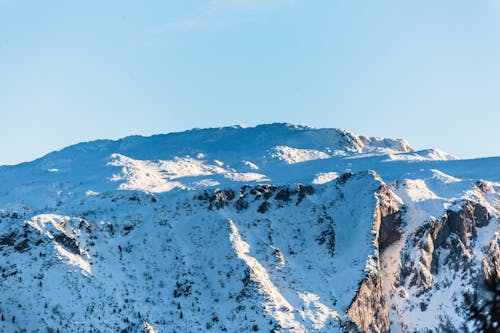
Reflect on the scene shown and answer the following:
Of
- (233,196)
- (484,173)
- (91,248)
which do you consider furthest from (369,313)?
(484,173)

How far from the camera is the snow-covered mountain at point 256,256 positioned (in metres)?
108

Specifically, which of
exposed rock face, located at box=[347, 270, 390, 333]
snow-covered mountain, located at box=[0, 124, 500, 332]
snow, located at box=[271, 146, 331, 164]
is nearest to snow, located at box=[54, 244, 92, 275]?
snow-covered mountain, located at box=[0, 124, 500, 332]

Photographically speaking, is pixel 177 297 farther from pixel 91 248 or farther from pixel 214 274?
pixel 91 248

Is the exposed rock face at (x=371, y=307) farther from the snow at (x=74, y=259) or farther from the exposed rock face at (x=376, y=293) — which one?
the snow at (x=74, y=259)

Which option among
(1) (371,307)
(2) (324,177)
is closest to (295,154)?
(2) (324,177)

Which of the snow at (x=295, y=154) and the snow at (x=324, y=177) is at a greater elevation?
the snow at (x=295, y=154)

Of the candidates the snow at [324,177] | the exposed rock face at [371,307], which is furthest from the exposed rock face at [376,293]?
the snow at [324,177]

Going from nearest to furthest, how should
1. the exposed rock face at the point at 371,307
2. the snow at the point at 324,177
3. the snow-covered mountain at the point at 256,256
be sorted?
the snow-covered mountain at the point at 256,256, the exposed rock face at the point at 371,307, the snow at the point at 324,177

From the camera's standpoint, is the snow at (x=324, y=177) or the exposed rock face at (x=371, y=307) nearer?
the exposed rock face at (x=371, y=307)

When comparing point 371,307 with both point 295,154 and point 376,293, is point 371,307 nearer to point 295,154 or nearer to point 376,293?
point 376,293

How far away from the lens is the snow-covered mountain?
10756 cm

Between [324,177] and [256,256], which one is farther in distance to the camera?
[324,177]

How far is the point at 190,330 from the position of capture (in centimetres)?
10619

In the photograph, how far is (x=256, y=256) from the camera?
396ft
